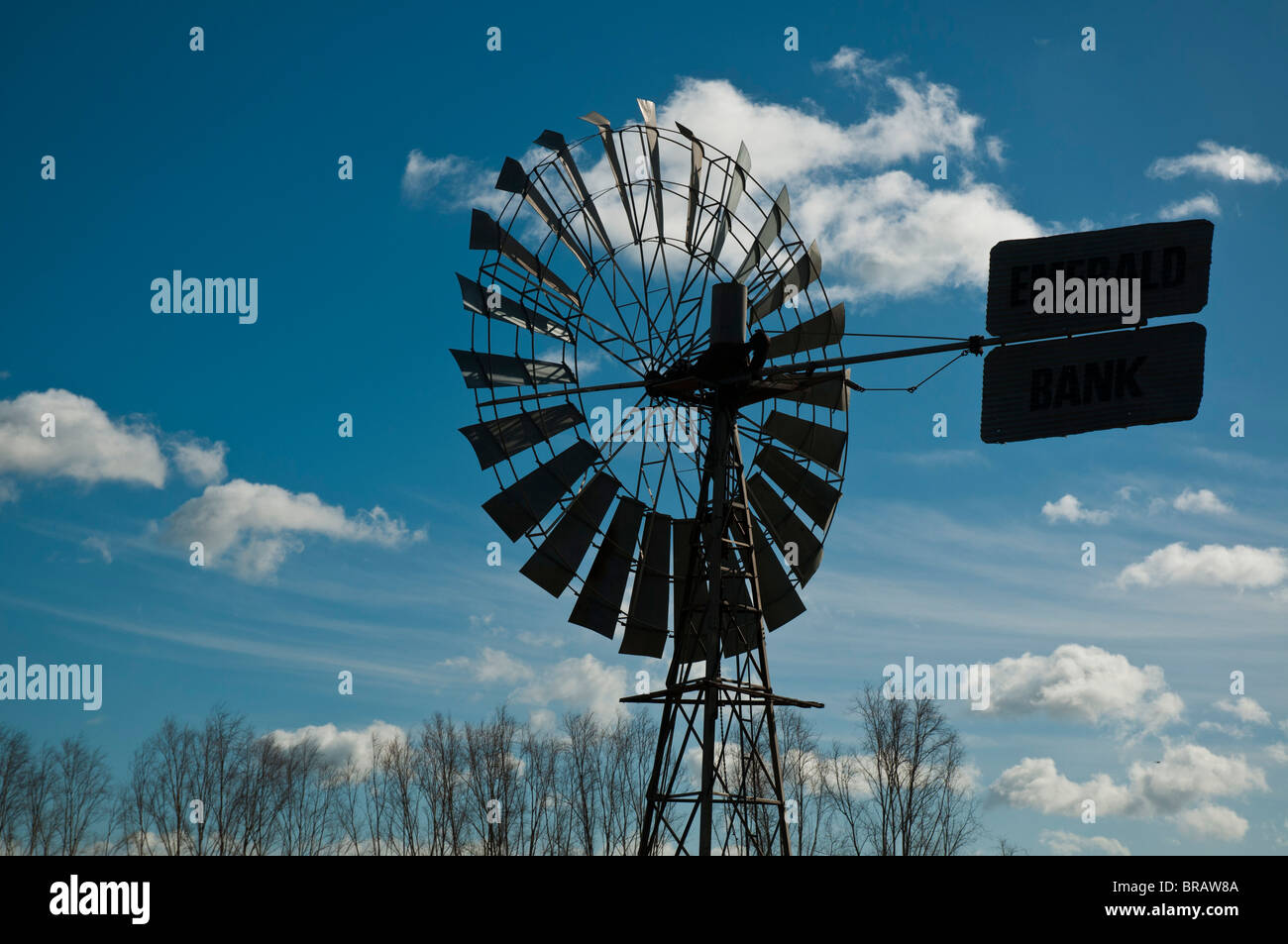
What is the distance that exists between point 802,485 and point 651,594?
2682 millimetres

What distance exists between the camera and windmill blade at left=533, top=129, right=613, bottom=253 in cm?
1602

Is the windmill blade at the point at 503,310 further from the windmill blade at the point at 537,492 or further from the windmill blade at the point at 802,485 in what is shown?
the windmill blade at the point at 802,485

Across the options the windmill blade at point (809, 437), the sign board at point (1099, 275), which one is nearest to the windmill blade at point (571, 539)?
the windmill blade at point (809, 437)

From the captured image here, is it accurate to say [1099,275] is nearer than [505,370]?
Yes

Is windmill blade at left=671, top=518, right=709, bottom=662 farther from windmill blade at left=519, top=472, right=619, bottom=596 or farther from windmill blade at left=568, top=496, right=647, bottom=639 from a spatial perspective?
windmill blade at left=519, top=472, right=619, bottom=596

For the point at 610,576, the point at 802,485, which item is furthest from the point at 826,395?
the point at 610,576

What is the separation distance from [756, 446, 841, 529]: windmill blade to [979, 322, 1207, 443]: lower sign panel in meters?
3.39

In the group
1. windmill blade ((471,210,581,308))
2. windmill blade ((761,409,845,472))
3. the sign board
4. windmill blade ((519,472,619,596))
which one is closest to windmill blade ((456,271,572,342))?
windmill blade ((471,210,581,308))

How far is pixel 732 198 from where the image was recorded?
1694 cm

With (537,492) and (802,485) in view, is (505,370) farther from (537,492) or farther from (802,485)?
(802,485)
